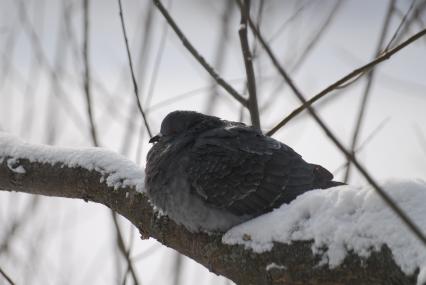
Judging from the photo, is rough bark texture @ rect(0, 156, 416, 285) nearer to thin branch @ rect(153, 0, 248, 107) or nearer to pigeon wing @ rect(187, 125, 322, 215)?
pigeon wing @ rect(187, 125, 322, 215)

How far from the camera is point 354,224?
6.37 feet

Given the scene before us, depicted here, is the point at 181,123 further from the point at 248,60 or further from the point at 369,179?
the point at 369,179

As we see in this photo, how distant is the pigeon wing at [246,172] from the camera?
9.39ft

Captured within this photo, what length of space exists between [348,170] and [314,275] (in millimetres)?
1437

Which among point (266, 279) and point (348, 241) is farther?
point (266, 279)

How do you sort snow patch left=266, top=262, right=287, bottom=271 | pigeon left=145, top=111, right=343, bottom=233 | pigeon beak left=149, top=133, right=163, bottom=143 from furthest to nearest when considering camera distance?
1. pigeon beak left=149, top=133, right=163, bottom=143
2. pigeon left=145, top=111, right=343, bottom=233
3. snow patch left=266, top=262, right=287, bottom=271

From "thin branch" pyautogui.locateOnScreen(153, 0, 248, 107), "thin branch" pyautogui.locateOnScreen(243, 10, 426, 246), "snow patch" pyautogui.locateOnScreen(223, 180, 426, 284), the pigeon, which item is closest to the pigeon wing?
the pigeon

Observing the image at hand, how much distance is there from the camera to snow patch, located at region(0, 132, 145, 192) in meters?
3.12

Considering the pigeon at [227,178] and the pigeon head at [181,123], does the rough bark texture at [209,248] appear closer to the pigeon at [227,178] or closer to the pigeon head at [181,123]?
the pigeon at [227,178]

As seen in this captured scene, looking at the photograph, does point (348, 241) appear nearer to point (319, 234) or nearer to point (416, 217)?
point (319, 234)

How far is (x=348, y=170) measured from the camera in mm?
3293

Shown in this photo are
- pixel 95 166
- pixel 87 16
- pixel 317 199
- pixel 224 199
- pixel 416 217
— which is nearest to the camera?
pixel 416 217

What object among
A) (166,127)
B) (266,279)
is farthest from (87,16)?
(266,279)

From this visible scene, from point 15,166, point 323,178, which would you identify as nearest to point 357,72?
point 323,178
